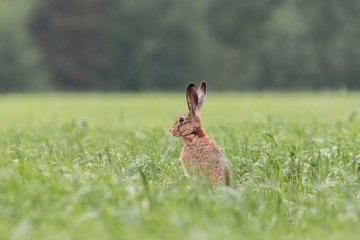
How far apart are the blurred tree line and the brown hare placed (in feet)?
183

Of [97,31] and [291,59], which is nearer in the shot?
[291,59]

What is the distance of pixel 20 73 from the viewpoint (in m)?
63.1

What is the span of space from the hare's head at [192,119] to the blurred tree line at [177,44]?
182ft

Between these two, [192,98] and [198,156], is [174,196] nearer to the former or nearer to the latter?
[198,156]

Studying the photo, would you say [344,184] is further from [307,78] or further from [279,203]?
[307,78]

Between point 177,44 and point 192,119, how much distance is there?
200ft

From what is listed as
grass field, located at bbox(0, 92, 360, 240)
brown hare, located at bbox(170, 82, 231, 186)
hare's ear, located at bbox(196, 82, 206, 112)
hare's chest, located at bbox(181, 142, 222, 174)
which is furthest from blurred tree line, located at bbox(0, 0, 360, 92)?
hare's chest, located at bbox(181, 142, 222, 174)

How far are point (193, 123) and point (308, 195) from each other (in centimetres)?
97

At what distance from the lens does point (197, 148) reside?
18.0 ft

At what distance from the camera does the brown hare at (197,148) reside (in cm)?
518

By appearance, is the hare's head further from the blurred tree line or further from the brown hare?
the blurred tree line

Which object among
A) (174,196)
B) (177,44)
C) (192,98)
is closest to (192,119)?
(192,98)

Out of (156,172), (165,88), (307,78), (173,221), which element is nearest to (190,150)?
(156,172)

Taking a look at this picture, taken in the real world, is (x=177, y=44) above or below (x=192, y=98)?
below
